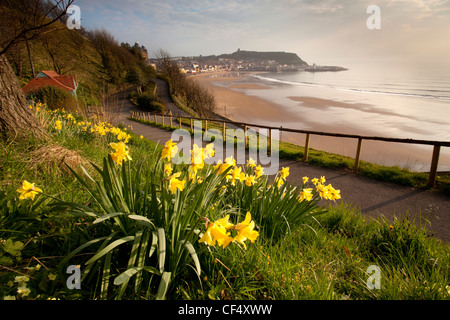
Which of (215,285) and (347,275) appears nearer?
(215,285)

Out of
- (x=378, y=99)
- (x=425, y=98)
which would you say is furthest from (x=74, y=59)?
(x=425, y=98)

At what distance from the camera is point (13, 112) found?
2.75 m

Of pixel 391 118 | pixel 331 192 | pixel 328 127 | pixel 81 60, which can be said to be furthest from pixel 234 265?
pixel 81 60

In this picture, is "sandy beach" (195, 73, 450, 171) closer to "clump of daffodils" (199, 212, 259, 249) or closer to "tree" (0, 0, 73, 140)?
"clump of daffodils" (199, 212, 259, 249)

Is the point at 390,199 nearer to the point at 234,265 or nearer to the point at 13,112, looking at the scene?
the point at 234,265

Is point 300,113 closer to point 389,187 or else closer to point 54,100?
point 389,187

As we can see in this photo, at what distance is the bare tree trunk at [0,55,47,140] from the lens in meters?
2.67

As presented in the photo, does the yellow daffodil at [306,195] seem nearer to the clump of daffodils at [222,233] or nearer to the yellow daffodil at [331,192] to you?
the yellow daffodil at [331,192]

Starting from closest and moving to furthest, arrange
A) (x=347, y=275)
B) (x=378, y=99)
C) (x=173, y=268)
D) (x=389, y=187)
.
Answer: (x=173, y=268) < (x=347, y=275) < (x=389, y=187) < (x=378, y=99)

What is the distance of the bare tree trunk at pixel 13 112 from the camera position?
2.67 meters

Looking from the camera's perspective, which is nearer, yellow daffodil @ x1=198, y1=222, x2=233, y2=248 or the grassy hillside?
yellow daffodil @ x1=198, y1=222, x2=233, y2=248

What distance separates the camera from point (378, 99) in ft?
74.1

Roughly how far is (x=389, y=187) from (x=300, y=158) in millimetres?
2524

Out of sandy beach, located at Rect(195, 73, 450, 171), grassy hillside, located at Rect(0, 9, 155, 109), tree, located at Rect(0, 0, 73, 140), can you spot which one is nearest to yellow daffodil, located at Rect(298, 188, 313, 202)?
tree, located at Rect(0, 0, 73, 140)
